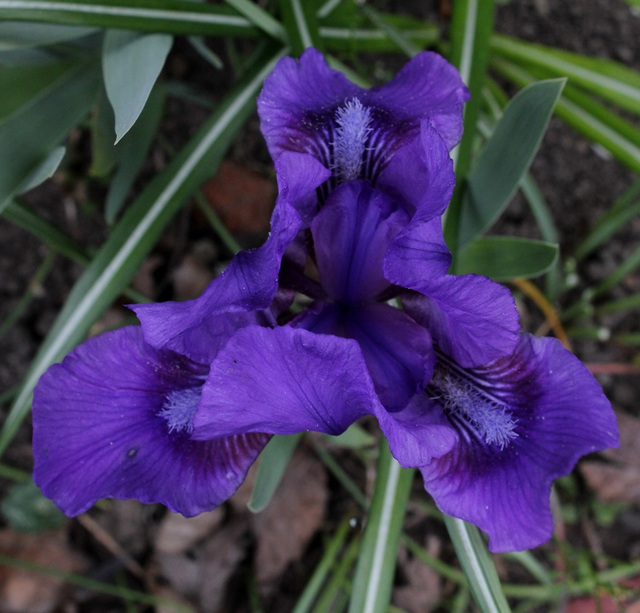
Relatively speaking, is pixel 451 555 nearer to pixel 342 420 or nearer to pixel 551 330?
pixel 551 330

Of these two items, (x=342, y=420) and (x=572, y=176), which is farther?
(x=572, y=176)

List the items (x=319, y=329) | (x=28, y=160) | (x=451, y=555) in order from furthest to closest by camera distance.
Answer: (x=451, y=555), (x=28, y=160), (x=319, y=329)

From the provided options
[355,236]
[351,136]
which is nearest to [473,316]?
[355,236]

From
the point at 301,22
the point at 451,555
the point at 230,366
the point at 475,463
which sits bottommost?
the point at 451,555

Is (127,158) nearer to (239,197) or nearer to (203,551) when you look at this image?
(239,197)

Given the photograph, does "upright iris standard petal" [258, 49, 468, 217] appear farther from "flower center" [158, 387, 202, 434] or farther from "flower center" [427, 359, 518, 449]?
"flower center" [158, 387, 202, 434]

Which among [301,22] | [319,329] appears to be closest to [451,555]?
[319,329]

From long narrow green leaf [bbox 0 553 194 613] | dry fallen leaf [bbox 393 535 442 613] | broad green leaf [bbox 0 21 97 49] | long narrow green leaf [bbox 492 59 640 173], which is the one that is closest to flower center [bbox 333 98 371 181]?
broad green leaf [bbox 0 21 97 49]

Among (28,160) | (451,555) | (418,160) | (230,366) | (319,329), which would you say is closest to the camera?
(230,366)
